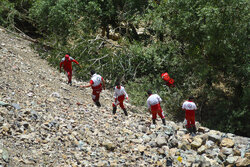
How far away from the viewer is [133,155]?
25.3ft

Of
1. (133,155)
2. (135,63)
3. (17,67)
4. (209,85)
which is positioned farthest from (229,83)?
(17,67)

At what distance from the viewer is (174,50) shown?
13797 millimetres

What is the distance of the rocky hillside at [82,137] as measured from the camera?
6.71 meters

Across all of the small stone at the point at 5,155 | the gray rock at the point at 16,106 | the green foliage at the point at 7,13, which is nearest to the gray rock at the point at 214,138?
the gray rock at the point at 16,106

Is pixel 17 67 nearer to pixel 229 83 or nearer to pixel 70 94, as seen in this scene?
pixel 70 94

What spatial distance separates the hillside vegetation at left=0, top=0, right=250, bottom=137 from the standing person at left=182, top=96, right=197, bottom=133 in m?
2.79

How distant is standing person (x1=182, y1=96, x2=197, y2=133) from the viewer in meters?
9.23

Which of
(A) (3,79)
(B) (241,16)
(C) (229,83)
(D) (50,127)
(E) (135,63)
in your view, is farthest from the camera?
(E) (135,63)

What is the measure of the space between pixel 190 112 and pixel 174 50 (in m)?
5.02

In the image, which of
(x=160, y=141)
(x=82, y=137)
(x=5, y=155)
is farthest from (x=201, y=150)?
(x=5, y=155)

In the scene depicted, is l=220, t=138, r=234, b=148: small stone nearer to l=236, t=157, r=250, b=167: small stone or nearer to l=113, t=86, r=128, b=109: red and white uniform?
l=236, t=157, r=250, b=167: small stone

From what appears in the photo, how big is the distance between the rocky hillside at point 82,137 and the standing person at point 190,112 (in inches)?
10.0

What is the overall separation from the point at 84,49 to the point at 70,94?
4053 mm

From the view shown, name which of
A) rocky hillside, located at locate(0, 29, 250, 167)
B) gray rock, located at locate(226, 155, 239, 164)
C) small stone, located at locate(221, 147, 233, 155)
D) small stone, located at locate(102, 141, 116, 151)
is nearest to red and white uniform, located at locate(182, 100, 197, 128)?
rocky hillside, located at locate(0, 29, 250, 167)
